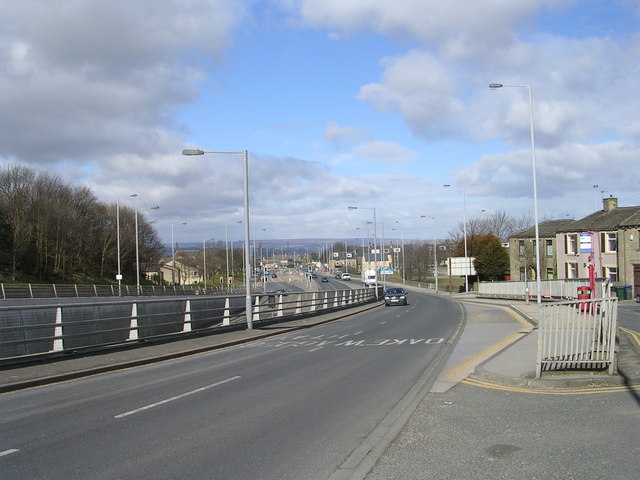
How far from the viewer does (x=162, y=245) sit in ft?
338

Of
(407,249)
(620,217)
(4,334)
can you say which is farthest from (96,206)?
(407,249)

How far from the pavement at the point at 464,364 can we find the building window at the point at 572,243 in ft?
147

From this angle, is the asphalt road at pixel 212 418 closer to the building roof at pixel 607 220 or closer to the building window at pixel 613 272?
the building roof at pixel 607 220

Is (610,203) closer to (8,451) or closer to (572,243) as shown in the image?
(572,243)

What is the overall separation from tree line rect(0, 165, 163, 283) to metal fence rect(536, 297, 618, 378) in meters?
59.5

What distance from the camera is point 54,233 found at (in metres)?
66.1

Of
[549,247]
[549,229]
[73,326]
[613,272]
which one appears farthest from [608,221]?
[73,326]

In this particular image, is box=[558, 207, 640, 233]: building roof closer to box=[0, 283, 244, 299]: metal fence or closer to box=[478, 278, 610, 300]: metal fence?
box=[478, 278, 610, 300]: metal fence

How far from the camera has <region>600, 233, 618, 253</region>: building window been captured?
181ft

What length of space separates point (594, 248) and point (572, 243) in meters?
3.73

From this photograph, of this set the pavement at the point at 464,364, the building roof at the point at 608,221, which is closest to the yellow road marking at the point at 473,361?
the pavement at the point at 464,364

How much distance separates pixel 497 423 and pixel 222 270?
116933 millimetres

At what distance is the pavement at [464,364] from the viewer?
33.7 feet

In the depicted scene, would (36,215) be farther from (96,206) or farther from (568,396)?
(568,396)
